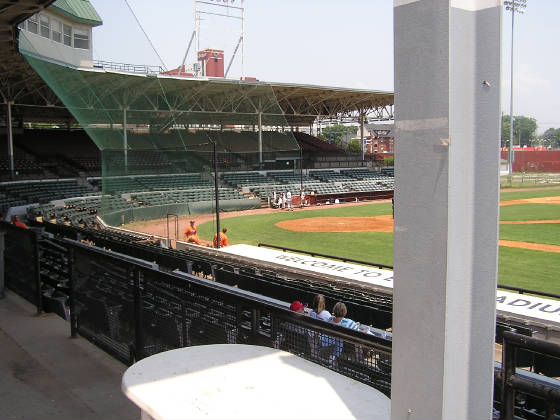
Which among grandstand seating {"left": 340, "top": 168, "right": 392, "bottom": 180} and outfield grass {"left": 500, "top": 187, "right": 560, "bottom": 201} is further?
grandstand seating {"left": 340, "top": 168, "right": 392, "bottom": 180}

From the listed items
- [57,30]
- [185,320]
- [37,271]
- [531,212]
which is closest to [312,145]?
[531,212]

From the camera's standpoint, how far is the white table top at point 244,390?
2.12 m

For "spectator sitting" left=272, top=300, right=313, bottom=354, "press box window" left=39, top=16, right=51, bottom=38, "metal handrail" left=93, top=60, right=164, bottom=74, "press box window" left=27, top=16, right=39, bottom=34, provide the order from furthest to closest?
"metal handrail" left=93, top=60, right=164, bottom=74 → "press box window" left=39, top=16, right=51, bottom=38 → "press box window" left=27, top=16, right=39, bottom=34 → "spectator sitting" left=272, top=300, right=313, bottom=354

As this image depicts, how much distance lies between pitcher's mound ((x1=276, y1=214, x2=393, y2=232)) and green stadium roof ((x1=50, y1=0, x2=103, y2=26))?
40.1ft

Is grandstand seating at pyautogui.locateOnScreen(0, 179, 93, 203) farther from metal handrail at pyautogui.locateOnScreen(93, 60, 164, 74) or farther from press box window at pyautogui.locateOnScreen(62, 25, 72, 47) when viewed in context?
metal handrail at pyautogui.locateOnScreen(93, 60, 164, 74)

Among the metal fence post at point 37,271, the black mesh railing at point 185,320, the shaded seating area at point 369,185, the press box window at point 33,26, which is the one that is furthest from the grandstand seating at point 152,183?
the shaded seating area at point 369,185

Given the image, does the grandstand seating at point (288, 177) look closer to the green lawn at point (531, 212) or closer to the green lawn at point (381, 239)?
the green lawn at point (381, 239)

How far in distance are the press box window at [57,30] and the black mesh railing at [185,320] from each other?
15.5m

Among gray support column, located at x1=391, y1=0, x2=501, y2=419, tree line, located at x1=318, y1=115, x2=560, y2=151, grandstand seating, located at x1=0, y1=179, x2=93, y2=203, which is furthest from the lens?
tree line, located at x1=318, y1=115, x2=560, y2=151

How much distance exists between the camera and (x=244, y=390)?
2.32m

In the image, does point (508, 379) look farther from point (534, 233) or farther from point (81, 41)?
point (534, 233)

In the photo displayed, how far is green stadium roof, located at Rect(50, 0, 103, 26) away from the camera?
1780cm

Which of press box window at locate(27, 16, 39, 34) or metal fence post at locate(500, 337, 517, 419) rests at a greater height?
press box window at locate(27, 16, 39, 34)

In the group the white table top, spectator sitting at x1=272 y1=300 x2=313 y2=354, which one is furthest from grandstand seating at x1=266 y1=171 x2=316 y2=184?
the white table top
